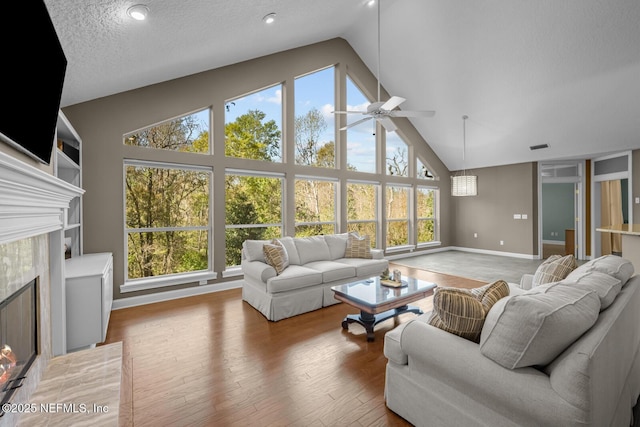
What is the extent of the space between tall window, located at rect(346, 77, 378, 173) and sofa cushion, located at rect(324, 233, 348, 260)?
2.30 m

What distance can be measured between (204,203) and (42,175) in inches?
118

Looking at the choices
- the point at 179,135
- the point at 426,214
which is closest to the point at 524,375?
the point at 179,135

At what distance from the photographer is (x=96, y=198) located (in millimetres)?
3787

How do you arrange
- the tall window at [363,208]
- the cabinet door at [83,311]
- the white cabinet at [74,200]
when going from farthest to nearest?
the tall window at [363,208]
the white cabinet at [74,200]
the cabinet door at [83,311]

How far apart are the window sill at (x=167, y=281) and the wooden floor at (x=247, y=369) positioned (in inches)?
13.7

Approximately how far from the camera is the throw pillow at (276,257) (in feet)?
12.2

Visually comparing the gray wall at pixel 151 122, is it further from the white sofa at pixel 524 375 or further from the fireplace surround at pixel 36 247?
the white sofa at pixel 524 375

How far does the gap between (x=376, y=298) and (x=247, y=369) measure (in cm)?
138

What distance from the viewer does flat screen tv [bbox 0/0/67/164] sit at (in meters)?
1.33

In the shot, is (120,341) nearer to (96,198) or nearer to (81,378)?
(81,378)

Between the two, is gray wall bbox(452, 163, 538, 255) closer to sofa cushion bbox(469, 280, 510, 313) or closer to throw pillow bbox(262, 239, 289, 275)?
throw pillow bbox(262, 239, 289, 275)

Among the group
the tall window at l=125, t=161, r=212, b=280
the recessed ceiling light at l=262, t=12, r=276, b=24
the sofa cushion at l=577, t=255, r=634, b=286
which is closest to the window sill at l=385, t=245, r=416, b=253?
the tall window at l=125, t=161, r=212, b=280

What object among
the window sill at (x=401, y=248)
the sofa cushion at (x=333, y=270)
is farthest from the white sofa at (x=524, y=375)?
the window sill at (x=401, y=248)

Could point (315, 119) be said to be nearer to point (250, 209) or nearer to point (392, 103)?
point (250, 209)
